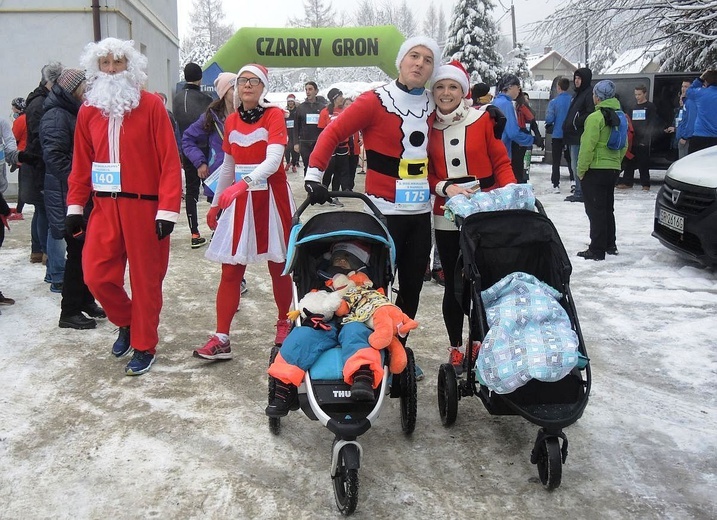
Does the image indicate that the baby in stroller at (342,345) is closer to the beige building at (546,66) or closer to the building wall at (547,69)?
the beige building at (546,66)

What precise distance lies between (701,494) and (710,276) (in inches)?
170

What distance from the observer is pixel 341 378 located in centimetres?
299

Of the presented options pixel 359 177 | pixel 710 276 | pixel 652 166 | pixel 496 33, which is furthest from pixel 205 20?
pixel 710 276

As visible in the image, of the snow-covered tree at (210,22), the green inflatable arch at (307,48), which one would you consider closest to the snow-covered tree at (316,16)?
the snow-covered tree at (210,22)

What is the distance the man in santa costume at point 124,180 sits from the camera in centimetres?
420

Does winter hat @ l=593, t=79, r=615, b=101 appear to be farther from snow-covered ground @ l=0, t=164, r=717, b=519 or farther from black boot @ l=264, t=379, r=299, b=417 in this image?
black boot @ l=264, t=379, r=299, b=417

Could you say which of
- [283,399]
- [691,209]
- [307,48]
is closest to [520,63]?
[307,48]

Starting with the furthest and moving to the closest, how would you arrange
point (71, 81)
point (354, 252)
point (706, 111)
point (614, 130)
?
point (706, 111)
point (614, 130)
point (71, 81)
point (354, 252)

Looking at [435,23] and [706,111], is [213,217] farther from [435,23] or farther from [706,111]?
[435,23]

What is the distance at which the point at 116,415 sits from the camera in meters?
3.84

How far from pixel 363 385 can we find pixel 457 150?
179cm

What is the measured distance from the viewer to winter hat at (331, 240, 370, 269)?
12.2ft

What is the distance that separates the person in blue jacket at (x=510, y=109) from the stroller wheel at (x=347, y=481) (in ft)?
21.3

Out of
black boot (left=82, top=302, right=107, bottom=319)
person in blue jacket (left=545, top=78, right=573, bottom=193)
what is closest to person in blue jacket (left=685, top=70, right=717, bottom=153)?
person in blue jacket (left=545, top=78, right=573, bottom=193)
